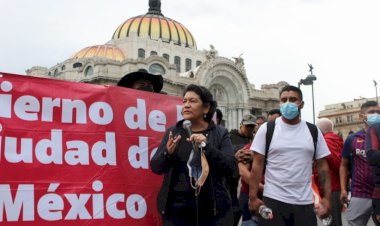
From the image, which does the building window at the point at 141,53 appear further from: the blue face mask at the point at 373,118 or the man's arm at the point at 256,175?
the man's arm at the point at 256,175

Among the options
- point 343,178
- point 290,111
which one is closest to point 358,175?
point 343,178

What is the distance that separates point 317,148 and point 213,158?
3.74 feet

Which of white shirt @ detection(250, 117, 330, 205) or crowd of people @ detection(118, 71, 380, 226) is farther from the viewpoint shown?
white shirt @ detection(250, 117, 330, 205)

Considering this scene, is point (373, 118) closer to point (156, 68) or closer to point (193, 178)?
point (193, 178)

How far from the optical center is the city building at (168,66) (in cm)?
4400

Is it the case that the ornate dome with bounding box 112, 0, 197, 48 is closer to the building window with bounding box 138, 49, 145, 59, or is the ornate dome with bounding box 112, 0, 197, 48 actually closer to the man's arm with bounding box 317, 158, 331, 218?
the building window with bounding box 138, 49, 145, 59

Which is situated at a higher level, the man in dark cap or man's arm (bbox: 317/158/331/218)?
the man in dark cap

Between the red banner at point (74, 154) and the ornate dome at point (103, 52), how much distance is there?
152 ft

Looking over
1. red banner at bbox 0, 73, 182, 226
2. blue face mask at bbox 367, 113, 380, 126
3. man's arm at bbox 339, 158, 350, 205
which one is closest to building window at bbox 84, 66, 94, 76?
man's arm at bbox 339, 158, 350, 205

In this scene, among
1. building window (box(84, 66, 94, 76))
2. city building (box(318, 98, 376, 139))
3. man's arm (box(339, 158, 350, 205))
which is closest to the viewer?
man's arm (box(339, 158, 350, 205))

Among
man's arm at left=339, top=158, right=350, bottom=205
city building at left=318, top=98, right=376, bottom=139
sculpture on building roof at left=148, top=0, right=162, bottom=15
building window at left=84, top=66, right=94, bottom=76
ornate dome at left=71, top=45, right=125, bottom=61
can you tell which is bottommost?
man's arm at left=339, top=158, right=350, bottom=205

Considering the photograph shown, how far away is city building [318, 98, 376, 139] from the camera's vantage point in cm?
6228

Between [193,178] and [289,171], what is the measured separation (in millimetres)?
865

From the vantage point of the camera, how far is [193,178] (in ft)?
10.4
